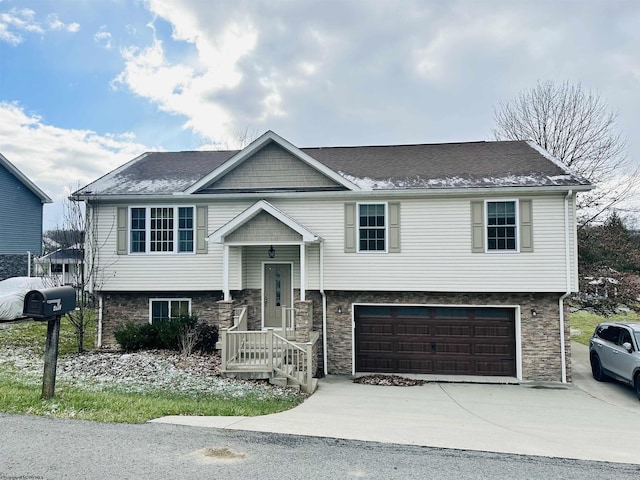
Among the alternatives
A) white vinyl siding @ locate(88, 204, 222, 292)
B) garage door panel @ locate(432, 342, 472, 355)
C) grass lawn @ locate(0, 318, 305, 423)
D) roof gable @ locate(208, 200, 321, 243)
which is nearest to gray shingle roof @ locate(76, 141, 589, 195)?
white vinyl siding @ locate(88, 204, 222, 292)

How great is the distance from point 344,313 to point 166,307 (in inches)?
231

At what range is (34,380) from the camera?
8.68m

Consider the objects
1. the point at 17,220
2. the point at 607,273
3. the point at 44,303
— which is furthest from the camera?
the point at 17,220

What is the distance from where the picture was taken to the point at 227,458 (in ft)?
15.9

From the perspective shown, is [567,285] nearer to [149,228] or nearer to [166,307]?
[166,307]

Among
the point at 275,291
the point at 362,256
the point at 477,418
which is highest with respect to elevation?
the point at 362,256

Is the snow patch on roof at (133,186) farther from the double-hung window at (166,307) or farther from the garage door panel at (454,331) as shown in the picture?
the garage door panel at (454,331)

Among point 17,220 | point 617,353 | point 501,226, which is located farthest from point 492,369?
point 17,220

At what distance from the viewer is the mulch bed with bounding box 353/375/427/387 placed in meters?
11.7

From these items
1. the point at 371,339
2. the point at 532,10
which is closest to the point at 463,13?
the point at 532,10

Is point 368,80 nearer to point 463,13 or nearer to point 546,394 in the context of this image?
point 463,13

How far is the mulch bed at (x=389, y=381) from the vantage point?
11695mm

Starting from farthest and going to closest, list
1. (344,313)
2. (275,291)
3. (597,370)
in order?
(275,291) < (344,313) < (597,370)

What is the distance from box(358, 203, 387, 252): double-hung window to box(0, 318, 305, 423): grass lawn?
16.6ft
